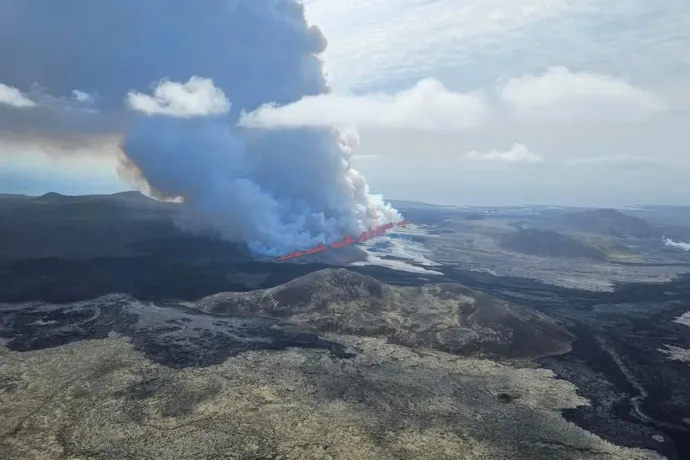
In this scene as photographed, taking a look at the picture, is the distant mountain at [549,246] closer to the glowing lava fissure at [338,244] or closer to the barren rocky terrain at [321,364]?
the barren rocky terrain at [321,364]

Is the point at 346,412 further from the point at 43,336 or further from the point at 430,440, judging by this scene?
the point at 43,336

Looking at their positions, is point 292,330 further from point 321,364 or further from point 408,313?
point 408,313

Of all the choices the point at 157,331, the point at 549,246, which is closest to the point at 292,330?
the point at 157,331

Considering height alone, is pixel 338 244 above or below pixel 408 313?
above

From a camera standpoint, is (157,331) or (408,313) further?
(408,313)

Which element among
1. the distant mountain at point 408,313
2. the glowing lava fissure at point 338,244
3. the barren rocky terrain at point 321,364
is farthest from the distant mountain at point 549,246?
the distant mountain at point 408,313

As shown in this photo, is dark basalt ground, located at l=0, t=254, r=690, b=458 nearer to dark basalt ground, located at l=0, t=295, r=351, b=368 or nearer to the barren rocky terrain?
dark basalt ground, located at l=0, t=295, r=351, b=368
